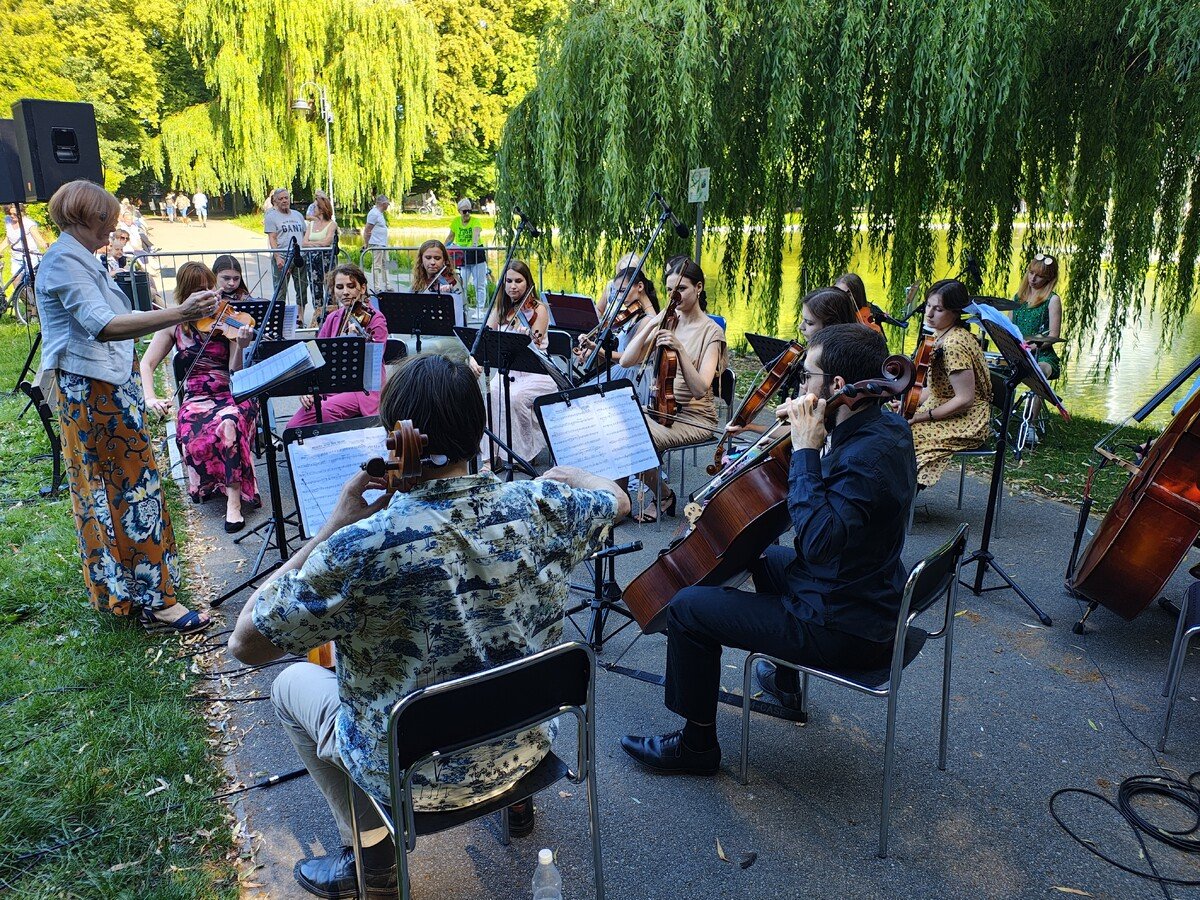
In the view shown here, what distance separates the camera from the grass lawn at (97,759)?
2.47 m

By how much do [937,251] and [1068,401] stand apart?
2645 mm

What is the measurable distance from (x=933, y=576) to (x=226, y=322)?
4.57 metres

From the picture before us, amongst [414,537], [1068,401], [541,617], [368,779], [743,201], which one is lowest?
[1068,401]

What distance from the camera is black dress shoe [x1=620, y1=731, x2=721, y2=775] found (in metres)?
2.92

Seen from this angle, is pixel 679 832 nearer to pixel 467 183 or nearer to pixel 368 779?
pixel 368 779

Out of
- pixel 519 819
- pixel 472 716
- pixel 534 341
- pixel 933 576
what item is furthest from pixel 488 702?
pixel 534 341

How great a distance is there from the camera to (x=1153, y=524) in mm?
3453

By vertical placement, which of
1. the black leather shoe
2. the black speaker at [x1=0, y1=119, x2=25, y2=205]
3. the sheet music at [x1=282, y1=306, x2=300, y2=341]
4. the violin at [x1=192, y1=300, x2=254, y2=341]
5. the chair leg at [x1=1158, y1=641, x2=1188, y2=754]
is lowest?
the black leather shoe

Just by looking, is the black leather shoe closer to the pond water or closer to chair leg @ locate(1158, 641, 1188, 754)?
chair leg @ locate(1158, 641, 1188, 754)

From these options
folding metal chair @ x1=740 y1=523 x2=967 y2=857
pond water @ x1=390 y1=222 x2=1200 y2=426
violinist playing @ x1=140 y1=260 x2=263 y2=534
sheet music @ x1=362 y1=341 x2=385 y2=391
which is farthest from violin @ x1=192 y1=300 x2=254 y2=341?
folding metal chair @ x1=740 y1=523 x2=967 y2=857

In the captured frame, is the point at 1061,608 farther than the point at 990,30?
No

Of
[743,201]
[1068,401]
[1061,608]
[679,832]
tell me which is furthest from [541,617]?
[1068,401]

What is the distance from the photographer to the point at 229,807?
2781 mm

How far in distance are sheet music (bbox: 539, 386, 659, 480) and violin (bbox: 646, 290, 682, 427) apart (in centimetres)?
131
